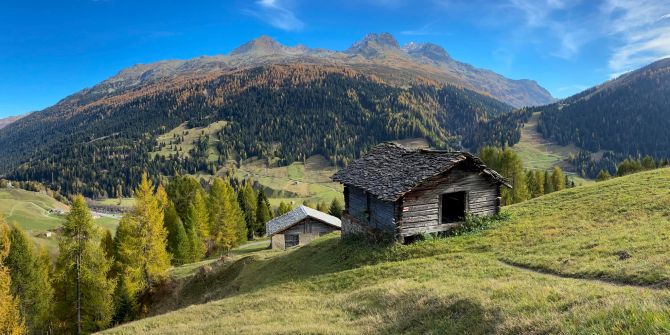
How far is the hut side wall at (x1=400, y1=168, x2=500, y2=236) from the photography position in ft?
98.6

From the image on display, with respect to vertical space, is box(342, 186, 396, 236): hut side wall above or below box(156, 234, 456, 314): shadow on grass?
above

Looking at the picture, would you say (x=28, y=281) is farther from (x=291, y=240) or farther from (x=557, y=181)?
(x=557, y=181)

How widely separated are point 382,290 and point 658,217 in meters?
18.6

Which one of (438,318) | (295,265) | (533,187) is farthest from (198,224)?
(533,187)

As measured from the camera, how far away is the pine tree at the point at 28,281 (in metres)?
41.2

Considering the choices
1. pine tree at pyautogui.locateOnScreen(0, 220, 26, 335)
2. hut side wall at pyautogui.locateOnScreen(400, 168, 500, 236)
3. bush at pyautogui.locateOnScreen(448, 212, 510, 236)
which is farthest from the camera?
pine tree at pyautogui.locateOnScreen(0, 220, 26, 335)

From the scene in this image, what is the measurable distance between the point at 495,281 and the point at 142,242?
136 ft

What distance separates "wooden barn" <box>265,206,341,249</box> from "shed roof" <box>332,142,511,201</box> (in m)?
26.4

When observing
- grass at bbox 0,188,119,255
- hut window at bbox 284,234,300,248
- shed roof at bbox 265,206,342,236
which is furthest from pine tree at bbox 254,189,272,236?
grass at bbox 0,188,119,255

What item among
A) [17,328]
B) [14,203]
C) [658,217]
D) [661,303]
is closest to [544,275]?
[661,303]

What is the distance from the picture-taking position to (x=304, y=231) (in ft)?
206

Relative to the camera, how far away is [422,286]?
18.3 m

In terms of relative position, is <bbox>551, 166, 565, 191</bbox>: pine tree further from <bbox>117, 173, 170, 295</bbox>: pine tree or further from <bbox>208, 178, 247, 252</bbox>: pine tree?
<bbox>117, 173, 170, 295</bbox>: pine tree

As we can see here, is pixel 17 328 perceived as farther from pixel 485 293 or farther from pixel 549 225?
pixel 549 225
